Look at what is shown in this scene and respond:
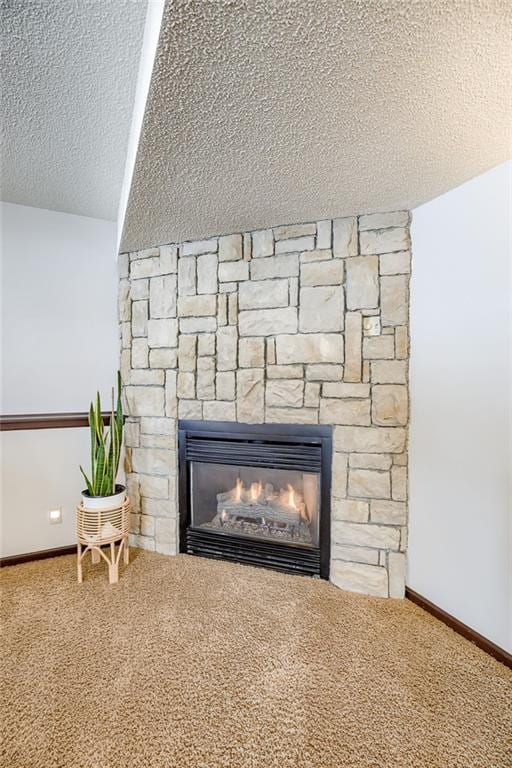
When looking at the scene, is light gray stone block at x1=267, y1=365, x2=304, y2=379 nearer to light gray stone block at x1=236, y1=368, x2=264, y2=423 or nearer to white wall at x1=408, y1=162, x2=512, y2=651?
light gray stone block at x1=236, y1=368, x2=264, y2=423

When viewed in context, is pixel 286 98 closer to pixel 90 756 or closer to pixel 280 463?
pixel 280 463

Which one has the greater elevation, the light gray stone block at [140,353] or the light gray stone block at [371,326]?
the light gray stone block at [371,326]

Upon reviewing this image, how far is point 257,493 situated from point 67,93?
2.31 metres

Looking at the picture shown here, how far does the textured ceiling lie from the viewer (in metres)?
1.25

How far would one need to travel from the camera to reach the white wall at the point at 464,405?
5.42ft

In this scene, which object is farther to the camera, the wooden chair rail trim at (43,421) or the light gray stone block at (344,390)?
the wooden chair rail trim at (43,421)

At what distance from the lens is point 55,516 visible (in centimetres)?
261

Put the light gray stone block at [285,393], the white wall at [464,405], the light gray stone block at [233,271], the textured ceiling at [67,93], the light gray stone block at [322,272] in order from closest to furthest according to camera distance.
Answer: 1. the textured ceiling at [67,93]
2. the white wall at [464,405]
3. the light gray stone block at [322,272]
4. the light gray stone block at [285,393]
5. the light gray stone block at [233,271]

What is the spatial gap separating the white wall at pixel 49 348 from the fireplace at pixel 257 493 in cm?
82

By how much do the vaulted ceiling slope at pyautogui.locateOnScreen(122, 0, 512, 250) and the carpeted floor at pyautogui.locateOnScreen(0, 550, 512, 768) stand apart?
2.09 metres

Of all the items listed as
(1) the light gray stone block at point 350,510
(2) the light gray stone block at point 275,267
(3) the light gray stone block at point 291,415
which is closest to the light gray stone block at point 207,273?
(2) the light gray stone block at point 275,267

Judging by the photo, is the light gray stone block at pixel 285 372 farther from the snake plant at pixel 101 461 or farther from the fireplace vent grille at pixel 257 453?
the snake plant at pixel 101 461

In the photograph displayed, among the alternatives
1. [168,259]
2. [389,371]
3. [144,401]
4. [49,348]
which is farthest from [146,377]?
[389,371]

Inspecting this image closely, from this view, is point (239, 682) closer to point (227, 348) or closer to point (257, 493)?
point (257, 493)
